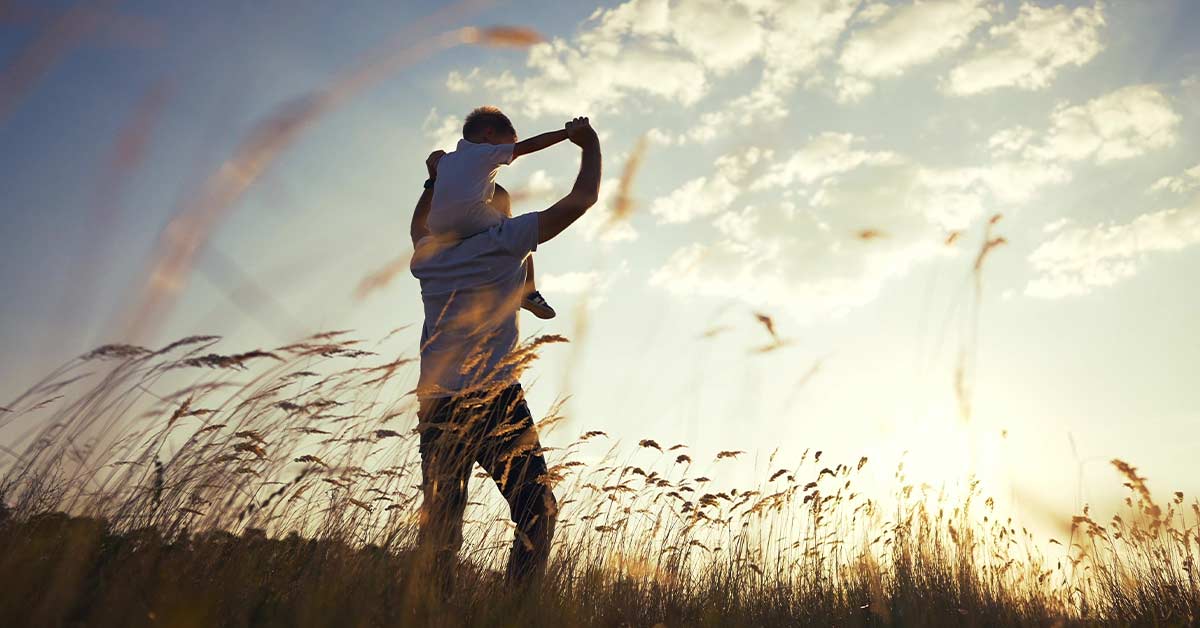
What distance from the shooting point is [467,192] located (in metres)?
2.96

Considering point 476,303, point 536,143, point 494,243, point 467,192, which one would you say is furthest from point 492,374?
point 536,143

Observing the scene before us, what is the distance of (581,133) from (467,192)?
481 millimetres

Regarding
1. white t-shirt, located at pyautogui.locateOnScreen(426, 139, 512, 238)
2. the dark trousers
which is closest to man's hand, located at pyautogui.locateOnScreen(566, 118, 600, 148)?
white t-shirt, located at pyautogui.locateOnScreen(426, 139, 512, 238)

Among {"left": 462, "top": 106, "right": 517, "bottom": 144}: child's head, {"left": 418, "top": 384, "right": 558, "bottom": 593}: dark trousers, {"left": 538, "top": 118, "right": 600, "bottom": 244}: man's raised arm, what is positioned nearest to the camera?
{"left": 418, "top": 384, "right": 558, "bottom": 593}: dark trousers

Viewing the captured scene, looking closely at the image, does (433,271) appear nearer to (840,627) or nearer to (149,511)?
(149,511)

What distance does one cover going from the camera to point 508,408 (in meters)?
2.93

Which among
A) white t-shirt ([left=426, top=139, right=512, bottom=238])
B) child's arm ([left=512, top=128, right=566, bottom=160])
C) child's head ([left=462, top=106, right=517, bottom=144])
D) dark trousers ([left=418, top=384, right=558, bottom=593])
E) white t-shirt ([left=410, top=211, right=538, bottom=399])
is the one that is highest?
child's head ([left=462, top=106, right=517, bottom=144])

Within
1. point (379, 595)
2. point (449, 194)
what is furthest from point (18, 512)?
point (449, 194)

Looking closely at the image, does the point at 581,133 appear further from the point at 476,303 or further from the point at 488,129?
the point at 476,303

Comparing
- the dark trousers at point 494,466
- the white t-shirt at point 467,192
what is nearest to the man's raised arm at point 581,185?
the white t-shirt at point 467,192

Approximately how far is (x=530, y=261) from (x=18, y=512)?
2.09 meters

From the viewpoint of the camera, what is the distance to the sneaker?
329 centimetres

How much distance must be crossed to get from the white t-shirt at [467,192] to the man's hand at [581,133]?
0.24m

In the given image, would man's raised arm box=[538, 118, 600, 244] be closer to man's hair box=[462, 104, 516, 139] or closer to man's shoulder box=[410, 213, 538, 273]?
man's shoulder box=[410, 213, 538, 273]
